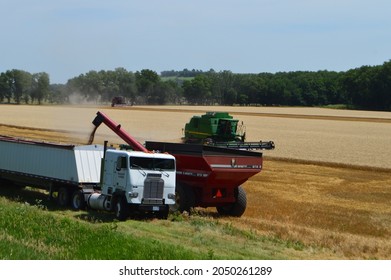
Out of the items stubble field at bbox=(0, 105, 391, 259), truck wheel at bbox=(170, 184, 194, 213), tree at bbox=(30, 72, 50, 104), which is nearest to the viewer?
stubble field at bbox=(0, 105, 391, 259)

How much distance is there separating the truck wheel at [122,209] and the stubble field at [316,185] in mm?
4030

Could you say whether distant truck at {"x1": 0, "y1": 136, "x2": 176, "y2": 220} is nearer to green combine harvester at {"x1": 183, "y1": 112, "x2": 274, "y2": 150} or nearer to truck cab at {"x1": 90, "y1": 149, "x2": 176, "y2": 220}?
truck cab at {"x1": 90, "y1": 149, "x2": 176, "y2": 220}

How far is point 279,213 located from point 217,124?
A: 27434mm

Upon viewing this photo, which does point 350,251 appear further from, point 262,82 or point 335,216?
point 262,82

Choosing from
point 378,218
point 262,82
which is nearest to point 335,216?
point 378,218

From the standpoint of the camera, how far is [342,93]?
18188 centimetres

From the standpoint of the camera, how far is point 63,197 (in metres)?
25.7

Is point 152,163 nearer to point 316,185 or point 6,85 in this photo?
point 316,185

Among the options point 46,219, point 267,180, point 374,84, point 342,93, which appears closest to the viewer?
point 46,219

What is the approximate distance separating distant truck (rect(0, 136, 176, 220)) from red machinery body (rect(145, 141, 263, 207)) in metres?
1.39

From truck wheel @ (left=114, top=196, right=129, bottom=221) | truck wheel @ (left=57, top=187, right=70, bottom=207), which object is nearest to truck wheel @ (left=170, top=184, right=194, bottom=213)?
truck wheel @ (left=114, top=196, right=129, bottom=221)

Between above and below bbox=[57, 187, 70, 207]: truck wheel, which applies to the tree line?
above

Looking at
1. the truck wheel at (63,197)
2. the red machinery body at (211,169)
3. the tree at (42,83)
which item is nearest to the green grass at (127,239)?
the truck wheel at (63,197)

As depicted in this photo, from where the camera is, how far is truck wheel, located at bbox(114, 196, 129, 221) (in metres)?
22.5
